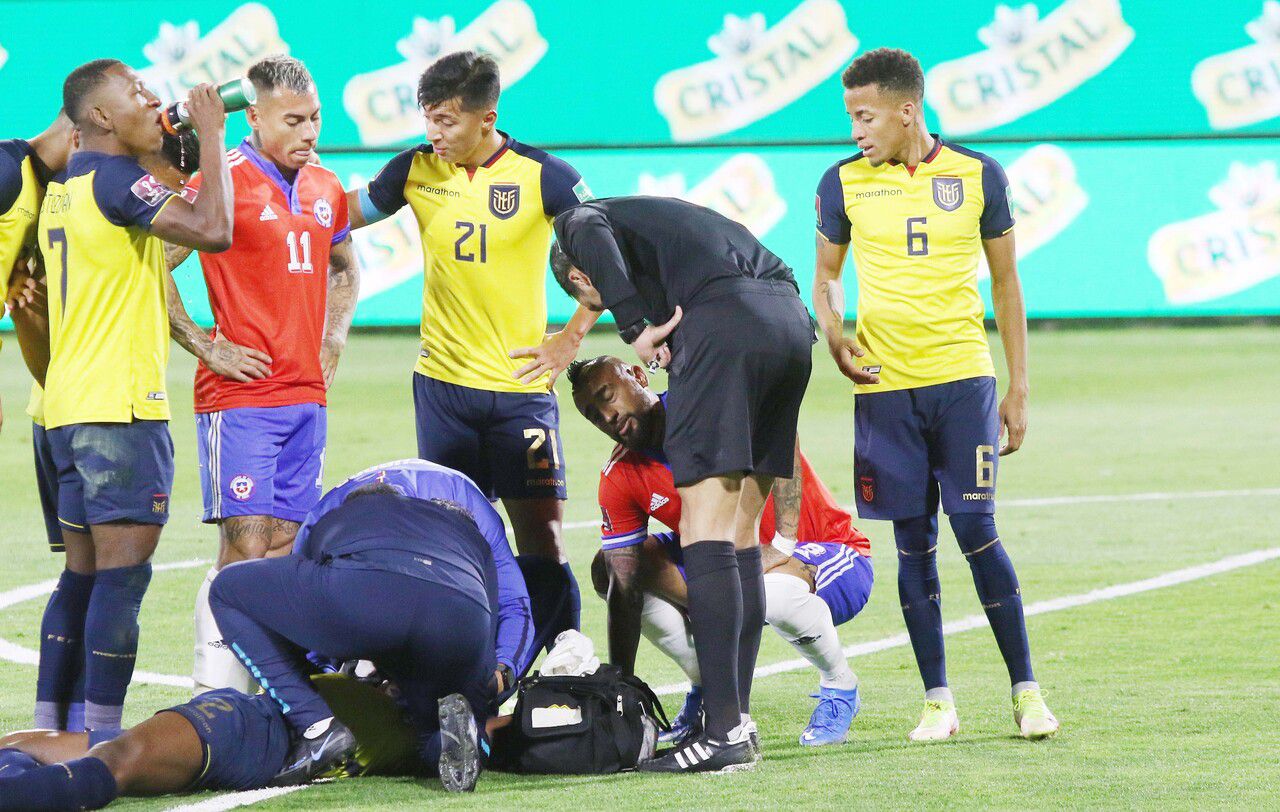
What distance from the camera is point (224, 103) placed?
511 cm

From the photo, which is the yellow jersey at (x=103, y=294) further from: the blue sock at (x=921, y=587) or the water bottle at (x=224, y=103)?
the blue sock at (x=921, y=587)

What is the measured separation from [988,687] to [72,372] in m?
3.38

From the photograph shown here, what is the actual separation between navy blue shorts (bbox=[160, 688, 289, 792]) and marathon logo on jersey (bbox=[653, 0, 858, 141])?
19047 mm

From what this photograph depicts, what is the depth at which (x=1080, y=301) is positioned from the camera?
72.6ft

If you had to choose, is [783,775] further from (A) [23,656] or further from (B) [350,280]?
(A) [23,656]

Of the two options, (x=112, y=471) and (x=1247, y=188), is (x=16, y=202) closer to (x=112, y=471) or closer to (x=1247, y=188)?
(x=112, y=471)

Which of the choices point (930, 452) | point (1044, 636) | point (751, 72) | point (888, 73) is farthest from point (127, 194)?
point (751, 72)

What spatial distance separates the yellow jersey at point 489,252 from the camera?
19.7 ft

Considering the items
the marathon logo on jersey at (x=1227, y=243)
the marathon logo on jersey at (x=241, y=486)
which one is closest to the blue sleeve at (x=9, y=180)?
the marathon logo on jersey at (x=241, y=486)

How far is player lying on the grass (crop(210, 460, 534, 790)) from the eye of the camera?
4.41 meters

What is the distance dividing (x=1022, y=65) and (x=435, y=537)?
66.4 feet

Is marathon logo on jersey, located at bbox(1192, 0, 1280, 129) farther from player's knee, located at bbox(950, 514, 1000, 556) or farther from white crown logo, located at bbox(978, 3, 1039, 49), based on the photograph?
player's knee, located at bbox(950, 514, 1000, 556)

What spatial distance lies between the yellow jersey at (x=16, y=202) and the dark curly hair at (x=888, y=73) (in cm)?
269

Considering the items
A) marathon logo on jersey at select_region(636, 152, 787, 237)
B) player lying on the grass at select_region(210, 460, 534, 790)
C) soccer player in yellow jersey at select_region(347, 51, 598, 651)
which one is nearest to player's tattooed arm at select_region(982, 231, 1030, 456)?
soccer player in yellow jersey at select_region(347, 51, 598, 651)
